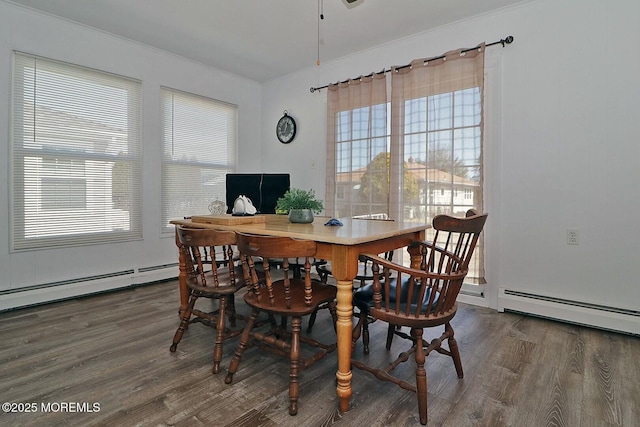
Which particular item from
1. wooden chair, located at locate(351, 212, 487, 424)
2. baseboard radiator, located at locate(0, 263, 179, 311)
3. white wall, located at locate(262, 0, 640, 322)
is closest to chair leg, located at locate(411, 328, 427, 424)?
wooden chair, located at locate(351, 212, 487, 424)

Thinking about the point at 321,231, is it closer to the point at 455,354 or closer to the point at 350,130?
the point at 455,354

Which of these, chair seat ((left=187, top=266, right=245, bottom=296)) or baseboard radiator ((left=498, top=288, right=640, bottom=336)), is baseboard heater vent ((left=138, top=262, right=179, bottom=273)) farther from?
baseboard radiator ((left=498, top=288, right=640, bottom=336))

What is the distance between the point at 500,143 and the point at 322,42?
2.19 metres

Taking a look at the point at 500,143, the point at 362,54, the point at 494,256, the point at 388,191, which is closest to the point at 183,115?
the point at 362,54

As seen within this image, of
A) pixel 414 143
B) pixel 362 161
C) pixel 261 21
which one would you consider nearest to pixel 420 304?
pixel 414 143

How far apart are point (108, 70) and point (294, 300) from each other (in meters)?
3.45

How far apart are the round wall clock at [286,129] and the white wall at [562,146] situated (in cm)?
214

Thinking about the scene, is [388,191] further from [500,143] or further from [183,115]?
[183,115]

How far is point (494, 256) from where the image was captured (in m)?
3.09

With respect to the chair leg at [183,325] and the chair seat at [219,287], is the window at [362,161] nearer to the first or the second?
the chair seat at [219,287]

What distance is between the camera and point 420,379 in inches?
61.6

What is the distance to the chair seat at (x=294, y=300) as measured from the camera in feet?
5.57

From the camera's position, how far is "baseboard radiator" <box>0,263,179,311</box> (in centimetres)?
305

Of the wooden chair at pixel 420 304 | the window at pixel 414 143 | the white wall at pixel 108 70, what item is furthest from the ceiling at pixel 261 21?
the wooden chair at pixel 420 304
